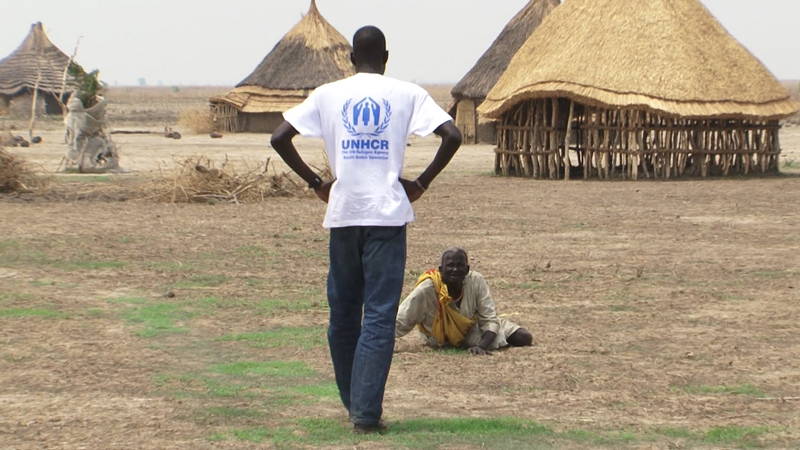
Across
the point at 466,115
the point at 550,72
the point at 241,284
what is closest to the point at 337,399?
the point at 241,284

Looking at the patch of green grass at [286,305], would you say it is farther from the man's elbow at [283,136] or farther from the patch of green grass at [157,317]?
the man's elbow at [283,136]

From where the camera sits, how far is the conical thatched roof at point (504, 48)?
33156 millimetres

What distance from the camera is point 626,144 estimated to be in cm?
2192

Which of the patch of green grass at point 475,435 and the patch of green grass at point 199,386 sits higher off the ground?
the patch of green grass at point 475,435

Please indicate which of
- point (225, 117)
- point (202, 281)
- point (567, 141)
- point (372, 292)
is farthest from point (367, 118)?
point (225, 117)

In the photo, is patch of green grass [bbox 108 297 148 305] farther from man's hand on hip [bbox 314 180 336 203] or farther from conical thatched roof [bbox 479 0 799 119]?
conical thatched roof [bbox 479 0 799 119]

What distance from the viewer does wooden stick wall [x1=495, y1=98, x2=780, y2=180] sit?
21.8 meters

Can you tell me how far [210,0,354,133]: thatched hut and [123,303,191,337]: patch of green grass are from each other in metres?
30.5

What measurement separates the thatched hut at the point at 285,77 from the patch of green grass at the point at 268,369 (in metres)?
32.5

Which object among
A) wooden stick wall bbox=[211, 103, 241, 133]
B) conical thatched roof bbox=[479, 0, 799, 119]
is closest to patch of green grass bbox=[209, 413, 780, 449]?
conical thatched roof bbox=[479, 0, 799, 119]

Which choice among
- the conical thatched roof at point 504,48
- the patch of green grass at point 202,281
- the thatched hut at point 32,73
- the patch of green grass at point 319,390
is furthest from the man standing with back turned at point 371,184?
the thatched hut at point 32,73

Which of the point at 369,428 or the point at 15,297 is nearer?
the point at 369,428

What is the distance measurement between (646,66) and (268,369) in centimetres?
1597

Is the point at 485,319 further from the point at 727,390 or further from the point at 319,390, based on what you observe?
the point at 727,390
